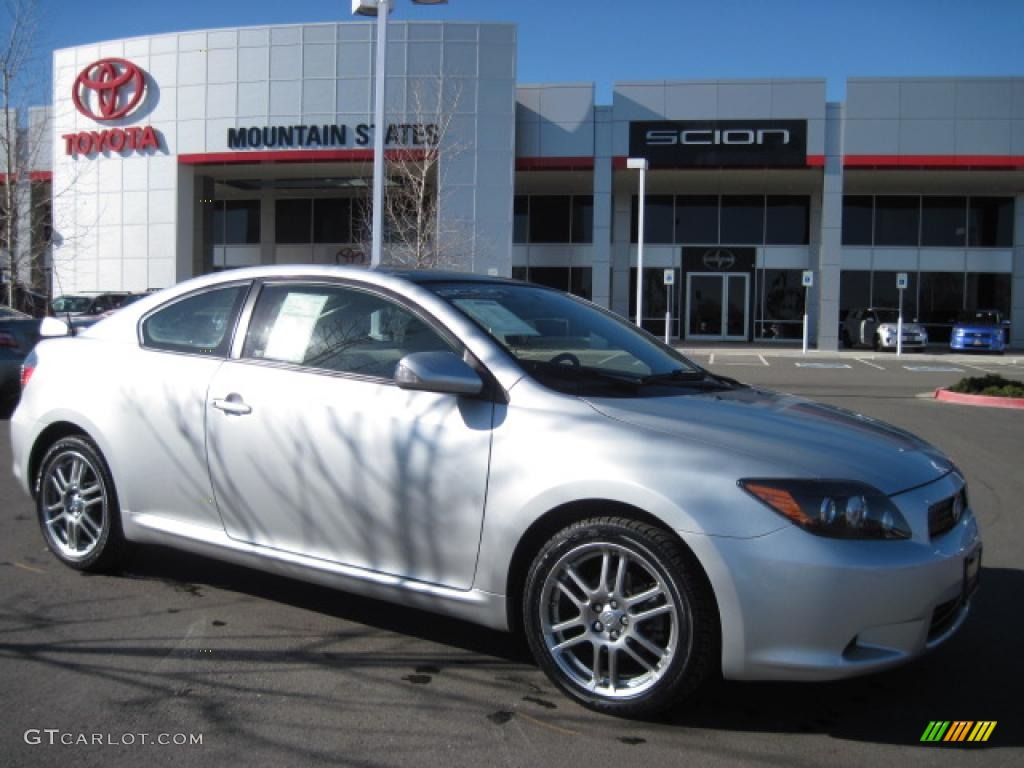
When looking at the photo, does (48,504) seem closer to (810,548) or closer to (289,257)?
(810,548)

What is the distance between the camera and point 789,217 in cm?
3675

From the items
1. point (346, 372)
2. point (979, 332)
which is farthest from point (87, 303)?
point (979, 332)

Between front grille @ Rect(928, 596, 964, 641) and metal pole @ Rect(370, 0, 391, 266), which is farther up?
metal pole @ Rect(370, 0, 391, 266)

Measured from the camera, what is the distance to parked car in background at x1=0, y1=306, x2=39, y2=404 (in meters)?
11.8

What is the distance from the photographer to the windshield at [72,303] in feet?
86.6

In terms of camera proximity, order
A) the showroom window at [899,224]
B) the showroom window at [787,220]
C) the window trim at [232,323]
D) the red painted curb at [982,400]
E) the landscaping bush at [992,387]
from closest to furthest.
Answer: the window trim at [232,323] < the red painted curb at [982,400] < the landscaping bush at [992,387] < the showroom window at [899,224] < the showroom window at [787,220]

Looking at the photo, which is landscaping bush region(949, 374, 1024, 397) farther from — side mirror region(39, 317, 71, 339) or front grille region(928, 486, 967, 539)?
side mirror region(39, 317, 71, 339)

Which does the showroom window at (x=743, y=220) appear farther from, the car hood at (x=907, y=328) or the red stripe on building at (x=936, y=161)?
the car hood at (x=907, y=328)

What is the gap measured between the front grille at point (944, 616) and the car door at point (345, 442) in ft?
5.43

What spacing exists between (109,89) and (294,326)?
32482mm

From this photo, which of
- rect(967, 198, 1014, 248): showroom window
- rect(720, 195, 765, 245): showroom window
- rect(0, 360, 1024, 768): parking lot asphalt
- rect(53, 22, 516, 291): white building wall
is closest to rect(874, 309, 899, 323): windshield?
rect(967, 198, 1014, 248): showroom window

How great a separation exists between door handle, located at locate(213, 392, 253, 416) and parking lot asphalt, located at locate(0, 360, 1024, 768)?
993 mm

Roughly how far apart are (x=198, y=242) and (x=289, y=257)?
559 centimetres

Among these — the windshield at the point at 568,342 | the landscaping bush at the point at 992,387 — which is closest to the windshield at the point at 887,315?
the landscaping bush at the point at 992,387
